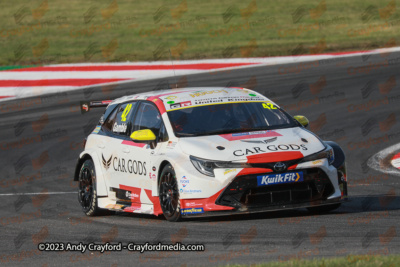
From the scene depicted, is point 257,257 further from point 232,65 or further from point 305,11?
point 305,11

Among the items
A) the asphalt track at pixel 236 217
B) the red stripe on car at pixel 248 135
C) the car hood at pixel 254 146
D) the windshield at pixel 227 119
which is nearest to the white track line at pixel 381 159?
the asphalt track at pixel 236 217

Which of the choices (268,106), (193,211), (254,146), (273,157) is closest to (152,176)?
(193,211)

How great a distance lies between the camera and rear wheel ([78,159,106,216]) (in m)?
10.3

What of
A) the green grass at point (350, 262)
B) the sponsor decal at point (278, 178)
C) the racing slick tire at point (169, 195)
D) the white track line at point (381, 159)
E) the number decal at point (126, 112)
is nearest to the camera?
the green grass at point (350, 262)

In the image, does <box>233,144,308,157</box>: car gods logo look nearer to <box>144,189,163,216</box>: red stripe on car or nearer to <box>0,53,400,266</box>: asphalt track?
<box>0,53,400,266</box>: asphalt track

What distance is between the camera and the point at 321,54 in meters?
22.9

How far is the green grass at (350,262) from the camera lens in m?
5.84

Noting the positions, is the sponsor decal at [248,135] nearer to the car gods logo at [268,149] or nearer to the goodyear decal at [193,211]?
the car gods logo at [268,149]

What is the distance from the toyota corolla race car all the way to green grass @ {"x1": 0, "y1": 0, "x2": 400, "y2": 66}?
517 inches

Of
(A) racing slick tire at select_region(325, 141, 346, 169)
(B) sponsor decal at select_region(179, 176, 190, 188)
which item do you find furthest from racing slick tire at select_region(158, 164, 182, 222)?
(A) racing slick tire at select_region(325, 141, 346, 169)

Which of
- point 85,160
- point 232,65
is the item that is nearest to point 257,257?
point 85,160

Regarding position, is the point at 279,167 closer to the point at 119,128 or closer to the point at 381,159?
the point at 119,128

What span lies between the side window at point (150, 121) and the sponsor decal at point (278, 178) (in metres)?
1.32

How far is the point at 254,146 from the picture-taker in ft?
28.6
